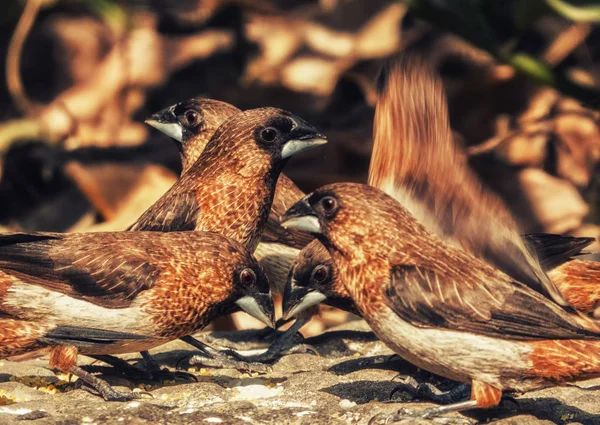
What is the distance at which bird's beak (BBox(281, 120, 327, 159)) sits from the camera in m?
7.19

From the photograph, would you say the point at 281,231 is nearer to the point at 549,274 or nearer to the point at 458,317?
the point at 549,274

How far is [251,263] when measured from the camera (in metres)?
6.44

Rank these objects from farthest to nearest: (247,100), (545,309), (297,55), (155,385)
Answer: (297,55)
(247,100)
(155,385)
(545,309)

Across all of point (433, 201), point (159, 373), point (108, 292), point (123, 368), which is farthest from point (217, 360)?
point (433, 201)

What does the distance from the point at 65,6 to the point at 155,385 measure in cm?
857

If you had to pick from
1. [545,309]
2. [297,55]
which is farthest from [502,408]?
[297,55]

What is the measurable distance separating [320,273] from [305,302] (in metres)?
0.21

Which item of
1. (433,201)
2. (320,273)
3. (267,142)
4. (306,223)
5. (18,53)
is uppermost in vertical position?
(18,53)

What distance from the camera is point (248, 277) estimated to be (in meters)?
6.40

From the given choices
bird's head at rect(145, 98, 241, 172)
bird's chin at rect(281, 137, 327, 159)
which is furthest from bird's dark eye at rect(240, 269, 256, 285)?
bird's head at rect(145, 98, 241, 172)

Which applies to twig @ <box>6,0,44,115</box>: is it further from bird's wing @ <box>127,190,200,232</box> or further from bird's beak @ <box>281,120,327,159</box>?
bird's beak @ <box>281,120,327,159</box>

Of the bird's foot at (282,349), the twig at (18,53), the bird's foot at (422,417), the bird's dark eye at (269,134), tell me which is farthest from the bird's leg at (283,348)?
the twig at (18,53)

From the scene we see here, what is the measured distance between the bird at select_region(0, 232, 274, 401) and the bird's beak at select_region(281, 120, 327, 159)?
3.25ft

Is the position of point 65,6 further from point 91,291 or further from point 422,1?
point 91,291
